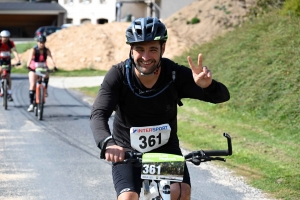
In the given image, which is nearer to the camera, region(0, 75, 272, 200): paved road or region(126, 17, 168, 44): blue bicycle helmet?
region(126, 17, 168, 44): blue bicycle helmet

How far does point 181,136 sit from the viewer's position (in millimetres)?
12742

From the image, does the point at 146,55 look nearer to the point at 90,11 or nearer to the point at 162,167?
the point at 162,167

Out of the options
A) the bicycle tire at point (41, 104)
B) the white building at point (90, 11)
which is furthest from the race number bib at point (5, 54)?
the white building at point (90, 11)

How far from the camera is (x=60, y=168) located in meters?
9.84

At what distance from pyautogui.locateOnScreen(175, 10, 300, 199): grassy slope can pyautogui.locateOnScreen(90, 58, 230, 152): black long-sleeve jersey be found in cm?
333

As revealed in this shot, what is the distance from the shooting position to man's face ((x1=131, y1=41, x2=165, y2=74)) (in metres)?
4.84

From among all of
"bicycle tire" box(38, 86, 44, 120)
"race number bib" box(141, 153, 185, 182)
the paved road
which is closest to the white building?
"bicycle tire" box(38, 86, 44, 120)

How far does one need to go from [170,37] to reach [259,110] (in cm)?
2248

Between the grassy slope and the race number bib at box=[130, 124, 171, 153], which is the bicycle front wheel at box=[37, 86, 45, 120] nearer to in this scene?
the grassy slope

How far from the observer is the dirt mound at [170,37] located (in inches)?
1414

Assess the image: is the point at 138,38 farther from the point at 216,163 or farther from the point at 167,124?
the point at 216,163

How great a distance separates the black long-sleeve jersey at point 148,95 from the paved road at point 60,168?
3.19m

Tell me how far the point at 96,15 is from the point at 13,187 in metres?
61.5

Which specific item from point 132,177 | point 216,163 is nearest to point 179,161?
point 132,177
